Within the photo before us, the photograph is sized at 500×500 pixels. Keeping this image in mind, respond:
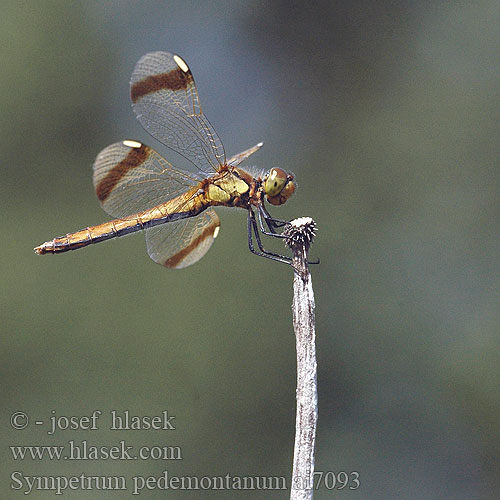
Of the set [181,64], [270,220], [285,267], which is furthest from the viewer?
[285,267]

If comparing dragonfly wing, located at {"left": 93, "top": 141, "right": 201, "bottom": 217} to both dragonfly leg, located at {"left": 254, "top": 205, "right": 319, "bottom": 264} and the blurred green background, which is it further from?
the blurred green background

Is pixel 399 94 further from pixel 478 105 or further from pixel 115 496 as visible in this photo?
pixel 115 496

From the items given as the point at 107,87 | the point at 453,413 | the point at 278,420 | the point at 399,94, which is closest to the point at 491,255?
the point at 453,413

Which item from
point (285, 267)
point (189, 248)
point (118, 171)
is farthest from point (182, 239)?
point (285, 267)

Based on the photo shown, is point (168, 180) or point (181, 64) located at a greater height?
point (181, 64)

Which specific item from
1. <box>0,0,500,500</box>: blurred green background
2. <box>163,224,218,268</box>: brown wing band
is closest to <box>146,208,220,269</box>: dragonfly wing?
<box>163,224,218,268</box>: brown wing band

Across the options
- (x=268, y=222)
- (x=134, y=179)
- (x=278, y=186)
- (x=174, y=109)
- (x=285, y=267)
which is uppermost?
(x=285, y=267)

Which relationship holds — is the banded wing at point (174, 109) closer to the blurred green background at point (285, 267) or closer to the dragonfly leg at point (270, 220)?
the dragonfly leg at point (270, 220)

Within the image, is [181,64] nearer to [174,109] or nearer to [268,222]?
[174,109]
